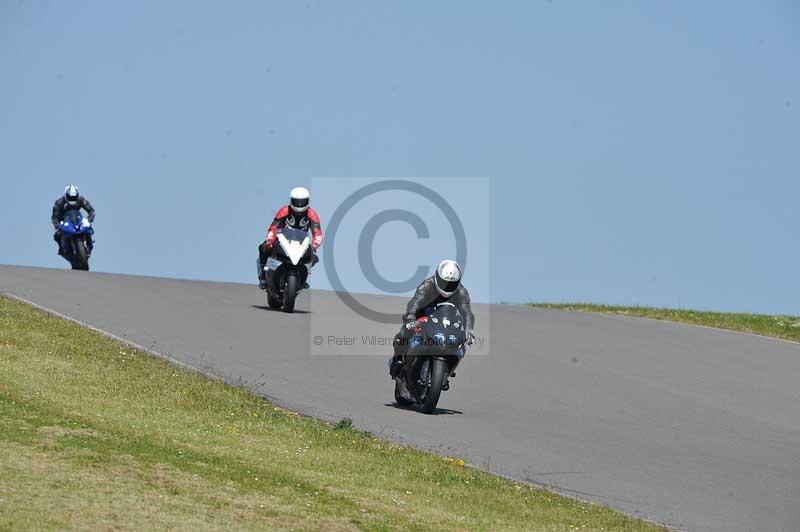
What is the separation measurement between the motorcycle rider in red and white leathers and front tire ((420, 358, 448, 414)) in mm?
9155

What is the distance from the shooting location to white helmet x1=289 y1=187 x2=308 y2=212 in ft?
81.4

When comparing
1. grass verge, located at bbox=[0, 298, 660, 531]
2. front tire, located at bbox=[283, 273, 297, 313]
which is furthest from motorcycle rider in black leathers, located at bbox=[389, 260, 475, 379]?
front tire, located at bbox=[283, 273, 297, 313]

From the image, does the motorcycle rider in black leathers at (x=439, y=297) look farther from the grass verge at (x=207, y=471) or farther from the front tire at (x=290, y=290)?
the front tire at (x=290, y=290)

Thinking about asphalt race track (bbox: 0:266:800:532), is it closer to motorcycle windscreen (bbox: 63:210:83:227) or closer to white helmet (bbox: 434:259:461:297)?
white helmet (bbox: 434:259:461:297)

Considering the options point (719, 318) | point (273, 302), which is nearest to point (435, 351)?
point (273, 302)

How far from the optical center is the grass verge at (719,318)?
28859mm

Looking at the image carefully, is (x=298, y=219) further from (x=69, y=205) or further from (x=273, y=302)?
(x=69, y=205)

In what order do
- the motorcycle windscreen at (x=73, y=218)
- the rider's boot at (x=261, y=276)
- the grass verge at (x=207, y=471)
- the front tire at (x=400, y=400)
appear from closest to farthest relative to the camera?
the grass verge at (x=207, y=471)
the front tire at (x=400, y=400)
the rider's boot at (x=261, y=276)
the motorcycle windscreen at (x=73, y=218)

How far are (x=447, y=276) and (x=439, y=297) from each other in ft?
1.38

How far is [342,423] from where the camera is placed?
46.2ft

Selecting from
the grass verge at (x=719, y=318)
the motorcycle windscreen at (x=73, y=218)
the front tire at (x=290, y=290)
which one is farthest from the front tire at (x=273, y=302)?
the grass verge at (x=719, y=318)

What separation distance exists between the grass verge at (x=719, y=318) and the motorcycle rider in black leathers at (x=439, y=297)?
→ 1327 cm

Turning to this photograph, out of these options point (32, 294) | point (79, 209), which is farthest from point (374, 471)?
point (79, 209)

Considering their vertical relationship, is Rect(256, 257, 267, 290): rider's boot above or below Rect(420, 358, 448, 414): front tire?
above
